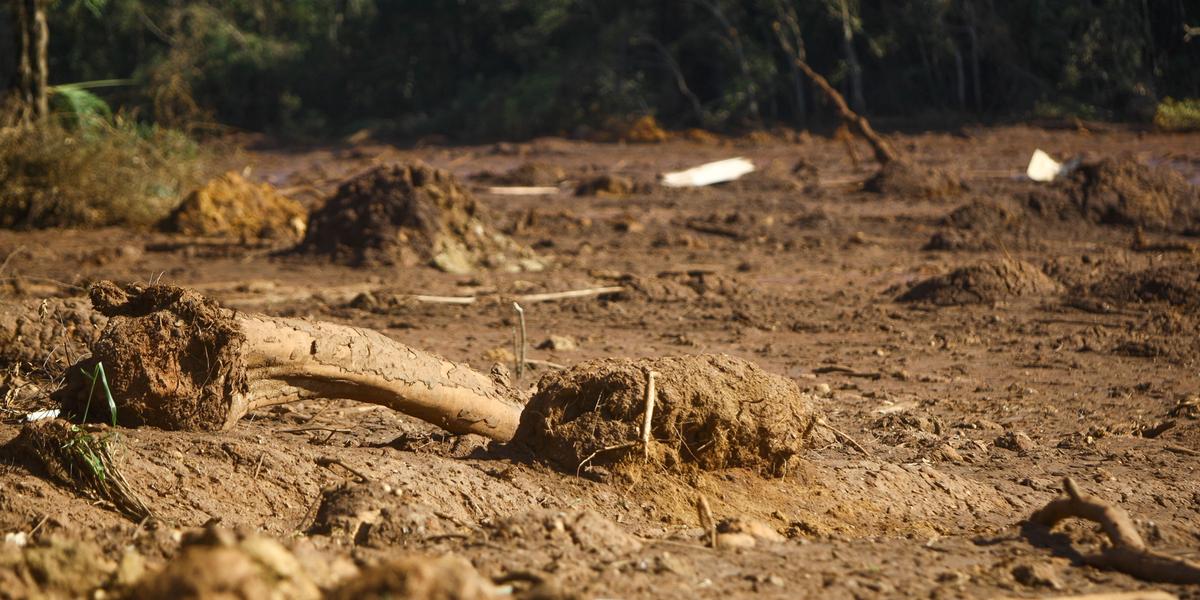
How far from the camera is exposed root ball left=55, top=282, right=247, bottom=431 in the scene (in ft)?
11.9

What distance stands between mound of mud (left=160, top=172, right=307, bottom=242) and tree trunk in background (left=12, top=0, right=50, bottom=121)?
1.67m

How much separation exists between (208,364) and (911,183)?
11.2 metres

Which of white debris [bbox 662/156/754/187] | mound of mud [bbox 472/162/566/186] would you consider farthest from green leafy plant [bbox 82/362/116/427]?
mound of mud [bbox 472/162/566/186]

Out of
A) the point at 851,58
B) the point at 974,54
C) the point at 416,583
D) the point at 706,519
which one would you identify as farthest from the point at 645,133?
the point at 416,583

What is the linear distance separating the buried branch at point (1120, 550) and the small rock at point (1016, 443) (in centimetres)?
133

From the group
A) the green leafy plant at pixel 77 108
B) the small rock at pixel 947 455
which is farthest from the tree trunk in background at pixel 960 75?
the small rock at pixel 947 455

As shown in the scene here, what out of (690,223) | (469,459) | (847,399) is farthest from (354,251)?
(469,459)

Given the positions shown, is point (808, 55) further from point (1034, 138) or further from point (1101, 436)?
point (1101, 436)

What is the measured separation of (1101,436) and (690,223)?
7.37 meters

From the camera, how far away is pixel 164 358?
3668 mm

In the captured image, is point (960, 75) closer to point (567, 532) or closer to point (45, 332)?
point (45, 332)

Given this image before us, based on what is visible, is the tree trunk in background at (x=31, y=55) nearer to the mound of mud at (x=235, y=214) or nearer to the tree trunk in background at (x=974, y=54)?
the mound of mud at (x=235, y=214)

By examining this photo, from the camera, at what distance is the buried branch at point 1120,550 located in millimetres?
2986

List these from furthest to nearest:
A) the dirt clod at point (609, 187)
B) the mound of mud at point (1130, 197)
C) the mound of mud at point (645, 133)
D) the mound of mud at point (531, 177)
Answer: the mound of mud at point (645, 133) → the mound of mud at point (531, 177) → the dirt clod at point (609, 187) → the mound of mud at point (1130, 197)
